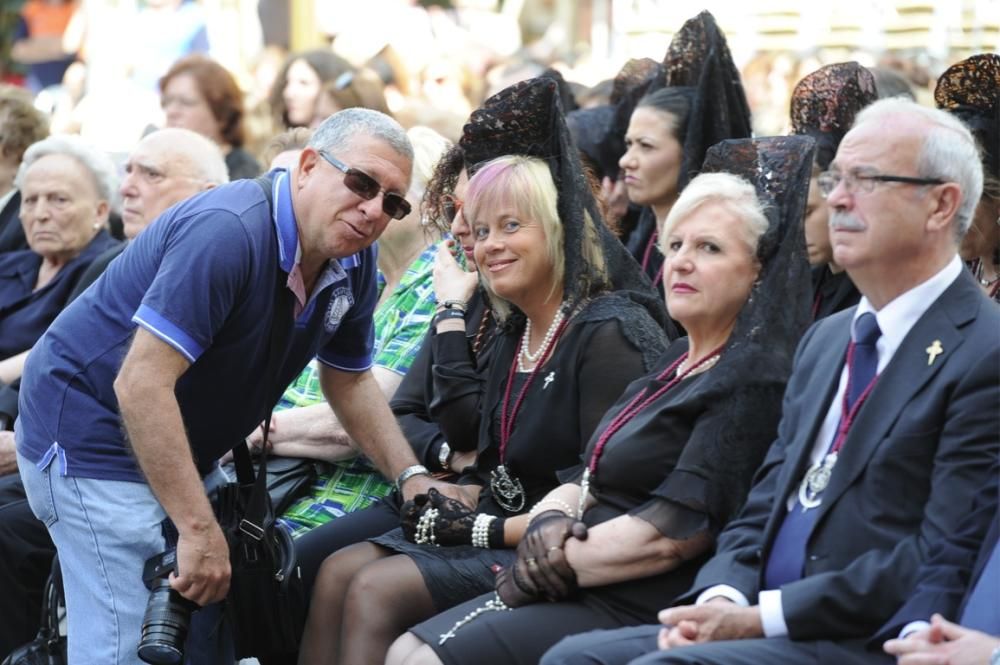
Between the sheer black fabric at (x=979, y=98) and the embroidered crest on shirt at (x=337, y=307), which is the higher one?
the sheer black fabric at (x=979, y=98)

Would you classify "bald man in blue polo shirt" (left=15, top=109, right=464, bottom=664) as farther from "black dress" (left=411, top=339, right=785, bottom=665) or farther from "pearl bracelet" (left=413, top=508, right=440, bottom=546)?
"black dress" (left=411, top=339, right=785, bottom=665)

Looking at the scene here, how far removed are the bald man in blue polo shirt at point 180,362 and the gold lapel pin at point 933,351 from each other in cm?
167

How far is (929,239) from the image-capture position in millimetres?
3477

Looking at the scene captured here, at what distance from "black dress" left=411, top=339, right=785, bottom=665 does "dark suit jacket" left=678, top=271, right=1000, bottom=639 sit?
46cm

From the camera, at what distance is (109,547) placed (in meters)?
4.46

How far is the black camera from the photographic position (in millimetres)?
4211

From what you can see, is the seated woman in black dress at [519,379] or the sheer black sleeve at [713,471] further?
the seated woman in black dress at [519,379]

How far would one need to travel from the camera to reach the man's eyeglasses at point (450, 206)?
5312 millimetres

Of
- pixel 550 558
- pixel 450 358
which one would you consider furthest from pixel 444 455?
pixel 550 558

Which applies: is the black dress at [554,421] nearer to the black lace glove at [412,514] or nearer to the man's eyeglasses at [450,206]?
the black lace glove at [412,514]

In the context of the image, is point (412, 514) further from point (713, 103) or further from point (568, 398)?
point (713, 103)

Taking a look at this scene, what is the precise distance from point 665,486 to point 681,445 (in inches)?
5.7

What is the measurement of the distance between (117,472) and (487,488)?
1.09 metres

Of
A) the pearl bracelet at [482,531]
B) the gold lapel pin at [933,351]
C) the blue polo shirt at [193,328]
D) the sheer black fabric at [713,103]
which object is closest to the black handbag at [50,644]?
the blue polo shirt at [193,328]
